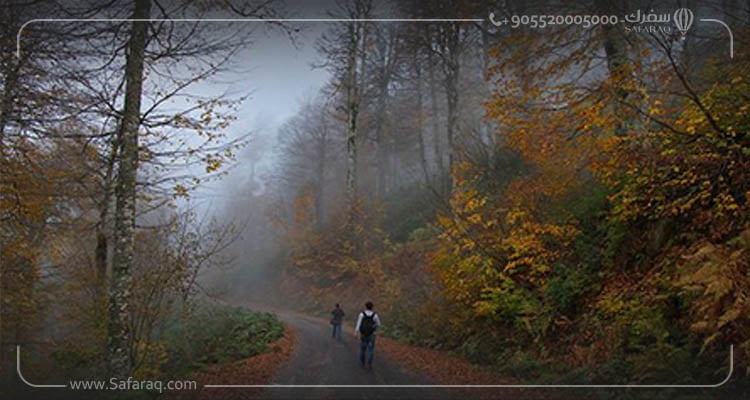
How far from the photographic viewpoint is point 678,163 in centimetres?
447

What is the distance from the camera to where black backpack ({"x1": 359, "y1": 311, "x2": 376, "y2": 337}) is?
260 inches

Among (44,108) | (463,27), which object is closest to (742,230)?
(463,27)

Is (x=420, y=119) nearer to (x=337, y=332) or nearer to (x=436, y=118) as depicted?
(x=436, y=118)

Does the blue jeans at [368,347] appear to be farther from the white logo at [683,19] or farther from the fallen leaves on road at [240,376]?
the white logo at [683,19]

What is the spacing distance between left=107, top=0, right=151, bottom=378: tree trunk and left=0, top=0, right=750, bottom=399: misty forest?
2 cm

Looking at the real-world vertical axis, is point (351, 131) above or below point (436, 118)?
below

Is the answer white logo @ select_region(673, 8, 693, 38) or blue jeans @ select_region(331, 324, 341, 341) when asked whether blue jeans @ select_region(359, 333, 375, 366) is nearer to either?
blue jeans @ select_region(331, 324, 341, 341)

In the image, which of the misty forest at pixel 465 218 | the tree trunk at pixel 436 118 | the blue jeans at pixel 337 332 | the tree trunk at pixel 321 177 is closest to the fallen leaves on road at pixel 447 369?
the misty forest at pixel 465 218

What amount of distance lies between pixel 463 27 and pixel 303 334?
7258mm

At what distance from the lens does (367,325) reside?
21.8 ft

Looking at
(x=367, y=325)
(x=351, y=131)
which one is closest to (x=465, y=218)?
(x=367, y=325)

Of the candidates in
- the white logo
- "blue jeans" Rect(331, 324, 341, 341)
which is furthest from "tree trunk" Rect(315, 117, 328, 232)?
the white logo

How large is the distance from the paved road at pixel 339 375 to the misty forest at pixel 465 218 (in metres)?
0.06

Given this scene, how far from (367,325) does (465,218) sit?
2324 millimetres
